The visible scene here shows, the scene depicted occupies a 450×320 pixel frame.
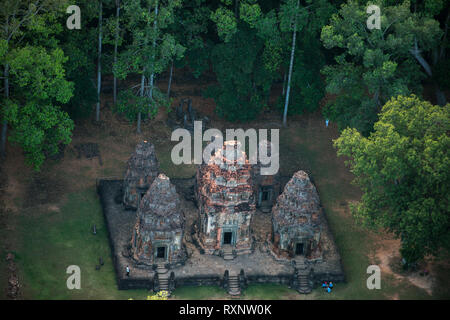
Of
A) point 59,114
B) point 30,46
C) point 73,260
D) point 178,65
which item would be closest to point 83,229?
point 73,260

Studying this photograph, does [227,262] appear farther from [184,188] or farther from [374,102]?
[374,102]

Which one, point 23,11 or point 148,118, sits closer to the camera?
point 23,11

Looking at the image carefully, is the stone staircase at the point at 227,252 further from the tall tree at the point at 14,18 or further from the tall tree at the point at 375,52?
the tall tree at the point at 14,18

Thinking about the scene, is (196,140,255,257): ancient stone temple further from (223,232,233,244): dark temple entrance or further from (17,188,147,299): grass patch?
(17,188,147,299): grass patch

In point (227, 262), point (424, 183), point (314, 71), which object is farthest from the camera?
point (314, 71)

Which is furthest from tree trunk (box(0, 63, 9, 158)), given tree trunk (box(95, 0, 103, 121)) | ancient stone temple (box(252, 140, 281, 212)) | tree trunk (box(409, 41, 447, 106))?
tree trunk (box(409, 41, 447, 106))

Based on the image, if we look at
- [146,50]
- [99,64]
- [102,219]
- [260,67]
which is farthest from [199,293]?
[99,64]
